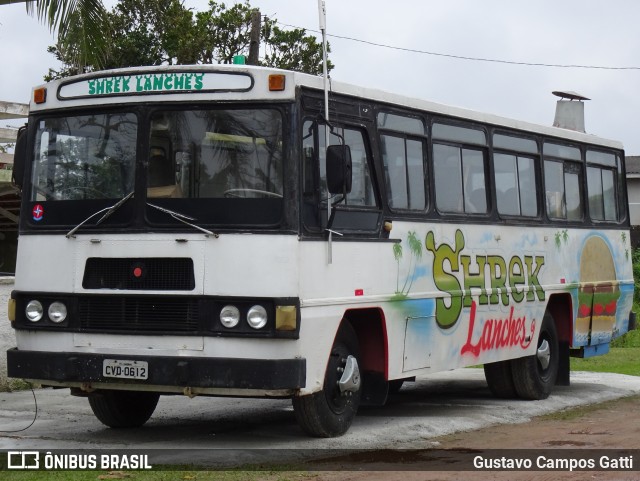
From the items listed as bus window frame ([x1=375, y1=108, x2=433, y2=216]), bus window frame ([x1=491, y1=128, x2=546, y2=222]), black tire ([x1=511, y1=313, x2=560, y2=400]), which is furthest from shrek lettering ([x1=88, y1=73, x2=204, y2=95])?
black tire ([x1=511, y1=313, x2=560, y2=400])

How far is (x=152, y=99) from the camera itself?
10531 mm

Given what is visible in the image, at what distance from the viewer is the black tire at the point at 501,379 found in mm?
15016

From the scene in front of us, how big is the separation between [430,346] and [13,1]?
6.66 m

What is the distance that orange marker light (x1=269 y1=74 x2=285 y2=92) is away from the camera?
1032cm

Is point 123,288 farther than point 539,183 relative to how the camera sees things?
No

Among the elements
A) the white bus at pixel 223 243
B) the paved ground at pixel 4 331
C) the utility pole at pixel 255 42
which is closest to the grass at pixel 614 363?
the white bus at pixel 223 243

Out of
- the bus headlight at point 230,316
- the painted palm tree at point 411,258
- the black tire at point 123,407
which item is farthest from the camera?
the painted palm tree at point 411,258

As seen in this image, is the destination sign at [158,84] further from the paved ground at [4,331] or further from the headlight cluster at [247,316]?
the paved ground at [4,331]

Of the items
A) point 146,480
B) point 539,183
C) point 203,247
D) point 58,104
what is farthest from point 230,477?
point 539,183

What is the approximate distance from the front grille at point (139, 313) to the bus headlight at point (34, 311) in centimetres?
41

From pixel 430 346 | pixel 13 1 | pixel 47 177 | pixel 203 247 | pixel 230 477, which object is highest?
pixel 13 1

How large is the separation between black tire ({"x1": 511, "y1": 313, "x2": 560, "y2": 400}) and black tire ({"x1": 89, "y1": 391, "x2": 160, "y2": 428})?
A: 4.73m

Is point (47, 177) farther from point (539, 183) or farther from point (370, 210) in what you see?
point (539, 183)

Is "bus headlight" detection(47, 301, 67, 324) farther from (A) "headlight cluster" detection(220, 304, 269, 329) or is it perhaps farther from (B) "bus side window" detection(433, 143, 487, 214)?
(B) "bus side window" detection(433, 143, 487, 214)
